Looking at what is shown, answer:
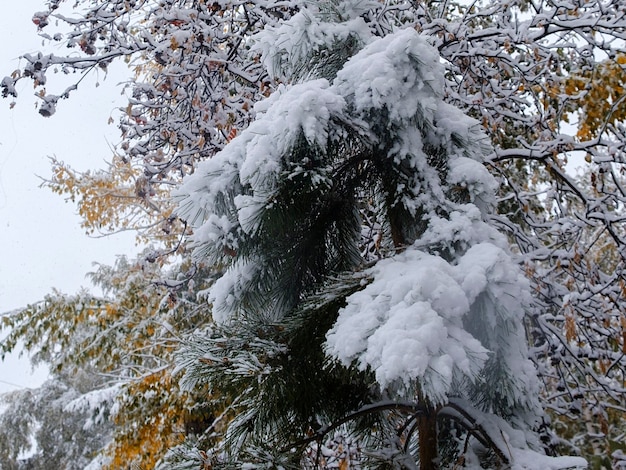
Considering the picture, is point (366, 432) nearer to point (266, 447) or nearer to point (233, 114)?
point (266, 447)

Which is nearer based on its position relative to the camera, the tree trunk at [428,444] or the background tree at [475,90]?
the tree trunk at [428,444]

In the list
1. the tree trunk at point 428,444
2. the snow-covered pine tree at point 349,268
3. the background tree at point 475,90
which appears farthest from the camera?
the background tree at point 475,90

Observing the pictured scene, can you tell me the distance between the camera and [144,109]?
12.8 feet

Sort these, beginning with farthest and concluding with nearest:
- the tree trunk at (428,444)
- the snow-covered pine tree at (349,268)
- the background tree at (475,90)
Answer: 1. the background tree at (475,90)
2. the tree trunk at (428,444)
3. the snow-covered pine tree at (349,268)

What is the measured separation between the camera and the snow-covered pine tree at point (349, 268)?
142 cm

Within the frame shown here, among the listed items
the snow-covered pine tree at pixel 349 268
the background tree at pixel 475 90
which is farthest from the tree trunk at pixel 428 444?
the background tree at pixel 475 90

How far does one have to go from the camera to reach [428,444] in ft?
5.65

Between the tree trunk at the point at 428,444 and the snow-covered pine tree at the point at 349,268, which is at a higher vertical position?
the snow-covered pine tree at the point at 349,268

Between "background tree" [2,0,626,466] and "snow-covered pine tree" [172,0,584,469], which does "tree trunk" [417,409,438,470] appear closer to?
"snow-covered pine tree" [172,0,584,469]

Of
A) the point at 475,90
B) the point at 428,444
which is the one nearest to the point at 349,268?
the point at 428,444

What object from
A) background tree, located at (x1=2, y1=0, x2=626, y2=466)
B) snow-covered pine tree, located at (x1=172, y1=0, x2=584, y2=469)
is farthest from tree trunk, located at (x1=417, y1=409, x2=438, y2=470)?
background tree, located at (x1=2, y1=0, x2=626, y2=466)

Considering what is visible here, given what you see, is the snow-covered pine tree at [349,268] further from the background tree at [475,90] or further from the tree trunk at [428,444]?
the background tree at [475,90]

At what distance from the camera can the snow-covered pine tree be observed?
1.42 m

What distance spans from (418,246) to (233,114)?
2.33 meters
